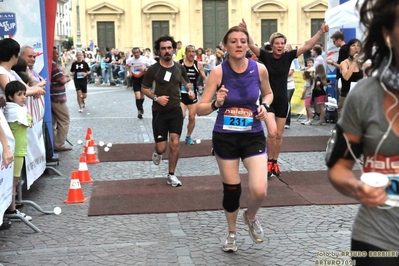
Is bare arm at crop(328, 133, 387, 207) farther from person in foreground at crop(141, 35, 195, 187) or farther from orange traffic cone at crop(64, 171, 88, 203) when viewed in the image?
person in foreground at crop(141, 35, 195, 187)

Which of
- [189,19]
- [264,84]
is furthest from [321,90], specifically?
[189,19]

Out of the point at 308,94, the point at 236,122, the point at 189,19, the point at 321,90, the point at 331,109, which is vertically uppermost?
the point at 189,19

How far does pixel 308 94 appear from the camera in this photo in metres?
16.3

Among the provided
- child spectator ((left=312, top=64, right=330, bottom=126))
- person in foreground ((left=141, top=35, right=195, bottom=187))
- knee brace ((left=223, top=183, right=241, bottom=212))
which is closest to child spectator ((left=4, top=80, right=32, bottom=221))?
person in foreground ((left=141, top=35, right=195, bottom=187))

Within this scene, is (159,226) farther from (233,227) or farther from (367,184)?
(367,184)

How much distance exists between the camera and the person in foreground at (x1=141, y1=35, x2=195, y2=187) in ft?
28.7

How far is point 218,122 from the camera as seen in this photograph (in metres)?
5.77

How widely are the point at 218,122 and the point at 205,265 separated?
1.27 m

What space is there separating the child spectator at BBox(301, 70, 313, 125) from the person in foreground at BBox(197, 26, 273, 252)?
34.8 feet

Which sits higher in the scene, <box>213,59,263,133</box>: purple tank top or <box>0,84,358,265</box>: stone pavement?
<box>213,59,263,133</box>: purple tank top

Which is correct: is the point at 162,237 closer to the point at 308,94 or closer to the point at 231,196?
the point at 231,196

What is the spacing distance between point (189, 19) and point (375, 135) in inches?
1732

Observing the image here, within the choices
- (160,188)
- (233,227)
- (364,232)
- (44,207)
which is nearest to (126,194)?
(160,188)

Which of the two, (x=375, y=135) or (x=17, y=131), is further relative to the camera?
(x=17, y=131)
